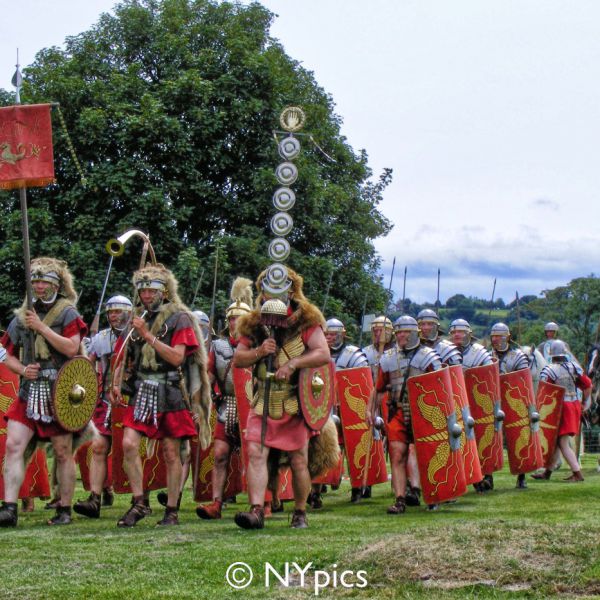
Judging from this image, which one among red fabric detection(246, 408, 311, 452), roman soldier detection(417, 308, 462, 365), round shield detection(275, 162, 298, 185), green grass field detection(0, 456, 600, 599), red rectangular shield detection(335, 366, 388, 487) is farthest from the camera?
red rectangular shield detection(335, 366, 388, 487)

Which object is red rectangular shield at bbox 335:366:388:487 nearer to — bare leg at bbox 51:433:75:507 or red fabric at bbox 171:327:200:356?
red fabric at bbox 171:327:200:356

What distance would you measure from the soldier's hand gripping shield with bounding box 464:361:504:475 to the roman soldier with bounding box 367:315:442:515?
160 cm

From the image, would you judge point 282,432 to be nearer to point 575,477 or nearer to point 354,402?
point 354,402

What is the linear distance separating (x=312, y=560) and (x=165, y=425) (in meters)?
2.78

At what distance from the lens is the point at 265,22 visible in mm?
29859

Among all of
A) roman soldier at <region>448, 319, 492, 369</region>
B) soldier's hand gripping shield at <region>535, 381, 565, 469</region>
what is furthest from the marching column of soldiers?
soldier's hand gripping shield at <region>535, 381, 565, 469</region>

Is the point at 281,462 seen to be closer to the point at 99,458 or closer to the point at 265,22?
the point at 99,458

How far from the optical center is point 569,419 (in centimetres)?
1508

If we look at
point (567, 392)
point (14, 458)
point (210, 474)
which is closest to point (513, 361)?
point (567, 392)

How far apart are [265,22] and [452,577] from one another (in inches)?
959

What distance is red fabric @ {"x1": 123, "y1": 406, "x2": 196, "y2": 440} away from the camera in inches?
386

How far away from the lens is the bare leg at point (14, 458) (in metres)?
9.71

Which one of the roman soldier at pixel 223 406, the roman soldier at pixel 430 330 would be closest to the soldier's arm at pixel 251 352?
the roman soldier at pixel 223 406

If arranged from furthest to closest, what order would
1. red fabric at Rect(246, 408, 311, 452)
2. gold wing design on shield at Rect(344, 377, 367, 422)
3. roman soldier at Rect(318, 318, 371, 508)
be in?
gold wing design on shield at Rect(344, 377, 367, 422), roman soldier at Rect(318, 318, 371, 508), red fabric at Rect(246, 408, 311, 452)
